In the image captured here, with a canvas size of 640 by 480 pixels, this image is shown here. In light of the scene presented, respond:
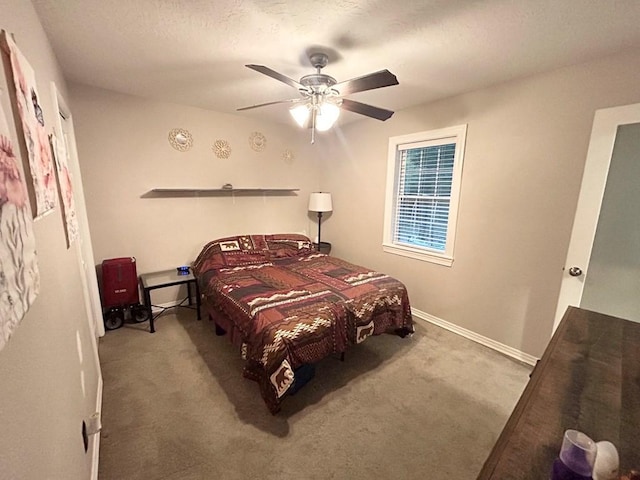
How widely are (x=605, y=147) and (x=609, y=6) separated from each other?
0.89m

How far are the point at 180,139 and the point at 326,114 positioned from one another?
2103 mm

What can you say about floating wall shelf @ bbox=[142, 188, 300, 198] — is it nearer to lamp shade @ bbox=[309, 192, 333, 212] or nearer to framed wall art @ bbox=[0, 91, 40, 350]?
lamp shade @ bbox=[309, 192, 333, 212]

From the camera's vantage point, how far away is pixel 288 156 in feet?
13.3

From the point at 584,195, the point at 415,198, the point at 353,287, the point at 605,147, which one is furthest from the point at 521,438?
the point at 415,198

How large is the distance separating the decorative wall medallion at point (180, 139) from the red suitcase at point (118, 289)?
1.37 metres

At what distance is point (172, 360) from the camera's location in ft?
7.86

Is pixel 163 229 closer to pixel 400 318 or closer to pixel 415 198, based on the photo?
pixel 400 318

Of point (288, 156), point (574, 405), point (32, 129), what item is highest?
point (288, 156)

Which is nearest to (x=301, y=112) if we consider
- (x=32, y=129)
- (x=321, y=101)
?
(x=321, y=101)

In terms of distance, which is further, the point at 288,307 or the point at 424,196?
the point at 424,196

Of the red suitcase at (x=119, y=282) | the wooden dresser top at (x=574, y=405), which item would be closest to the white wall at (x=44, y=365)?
the wooden dresser top at (x=574, y=405)

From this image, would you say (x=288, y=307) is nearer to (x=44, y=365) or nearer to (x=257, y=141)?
(x=44, y=365)

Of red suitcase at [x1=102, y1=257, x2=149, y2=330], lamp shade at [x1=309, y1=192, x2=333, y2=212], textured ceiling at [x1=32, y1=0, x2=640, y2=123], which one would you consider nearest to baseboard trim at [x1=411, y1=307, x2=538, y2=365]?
lamp shade at [x1=309, y1=192, x2=333, y2=212]

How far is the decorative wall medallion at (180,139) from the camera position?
10.3 feet
